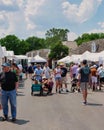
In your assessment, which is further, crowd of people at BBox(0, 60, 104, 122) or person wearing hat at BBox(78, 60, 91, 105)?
person wearing hat at BBox(78, 60, 91, 105)

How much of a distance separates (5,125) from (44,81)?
1104cm

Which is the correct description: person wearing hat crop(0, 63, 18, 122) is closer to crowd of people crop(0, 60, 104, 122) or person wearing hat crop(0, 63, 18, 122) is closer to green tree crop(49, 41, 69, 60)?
crowd of people crop(0, 60, 104, 122)

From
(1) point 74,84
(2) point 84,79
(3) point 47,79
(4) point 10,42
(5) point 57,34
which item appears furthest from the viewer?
(5) point 57,34

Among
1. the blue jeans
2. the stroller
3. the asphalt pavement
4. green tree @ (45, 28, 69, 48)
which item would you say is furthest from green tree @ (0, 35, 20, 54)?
the blue jeans

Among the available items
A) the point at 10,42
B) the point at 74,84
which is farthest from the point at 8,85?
the point at 10,42

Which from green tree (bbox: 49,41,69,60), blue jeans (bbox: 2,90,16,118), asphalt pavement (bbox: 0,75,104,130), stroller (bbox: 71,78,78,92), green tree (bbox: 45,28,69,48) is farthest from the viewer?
green tree (bbox: 45,28,69,48)

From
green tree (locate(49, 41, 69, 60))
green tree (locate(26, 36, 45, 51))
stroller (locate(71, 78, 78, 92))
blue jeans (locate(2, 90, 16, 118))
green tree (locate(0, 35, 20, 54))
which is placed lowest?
blue jeans (locate(2, 90, 16, 118))

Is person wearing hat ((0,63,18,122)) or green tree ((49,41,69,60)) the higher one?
green tree ((49,41,69,60))

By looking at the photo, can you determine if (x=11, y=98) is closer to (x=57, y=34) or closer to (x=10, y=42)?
(x=10, y=42)

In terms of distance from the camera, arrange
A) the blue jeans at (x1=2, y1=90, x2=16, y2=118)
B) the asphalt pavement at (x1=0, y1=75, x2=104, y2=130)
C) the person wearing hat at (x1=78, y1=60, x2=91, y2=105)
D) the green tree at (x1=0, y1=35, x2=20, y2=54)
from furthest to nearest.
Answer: the green tree at (x1=0, y1=35, x2=20, y2=54) < the person wearing hat at (x1=78, y1=60, x2=91, y2=105) < the blue jeans at (x1=2, y1=90, x2=16, y2=118) < the asphalt pavement at (x1=0, y1=75, x2=104, y2=130)

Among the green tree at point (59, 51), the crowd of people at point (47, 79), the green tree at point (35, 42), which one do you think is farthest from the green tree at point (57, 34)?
the crowd of people at point (47, 79)

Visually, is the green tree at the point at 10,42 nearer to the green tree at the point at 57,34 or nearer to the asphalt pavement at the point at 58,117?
the green tree at the point at 57,34

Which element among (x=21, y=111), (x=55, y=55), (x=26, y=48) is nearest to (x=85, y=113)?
(x=21, y=111)

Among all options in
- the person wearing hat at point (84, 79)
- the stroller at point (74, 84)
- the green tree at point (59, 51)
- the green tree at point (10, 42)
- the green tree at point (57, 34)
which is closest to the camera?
the person wearing hat at point (84, 79)
